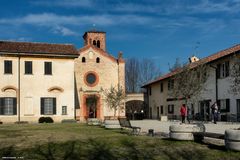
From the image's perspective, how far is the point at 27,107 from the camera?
39906 millimetres

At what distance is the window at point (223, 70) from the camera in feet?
109

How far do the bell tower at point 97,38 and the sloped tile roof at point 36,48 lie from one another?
539 inches

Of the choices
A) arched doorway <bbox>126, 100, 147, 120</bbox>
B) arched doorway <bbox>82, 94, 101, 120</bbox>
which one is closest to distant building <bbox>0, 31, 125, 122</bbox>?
arched doorway <bbox>82, 94, 101, 120</bbox>

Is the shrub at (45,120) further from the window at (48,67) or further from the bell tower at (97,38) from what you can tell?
the bell tower at (97,38)

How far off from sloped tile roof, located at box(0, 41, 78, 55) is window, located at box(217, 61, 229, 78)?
1464 centimetres

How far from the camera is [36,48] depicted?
41.2 meters

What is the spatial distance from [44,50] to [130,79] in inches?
1425

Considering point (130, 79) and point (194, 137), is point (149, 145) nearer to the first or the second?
point (194, 137)

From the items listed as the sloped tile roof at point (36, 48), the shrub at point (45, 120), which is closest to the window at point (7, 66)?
the sloped tile roof at point (36, 48)

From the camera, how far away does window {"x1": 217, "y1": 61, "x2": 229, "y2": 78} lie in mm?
33188

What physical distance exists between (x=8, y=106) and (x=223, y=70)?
2034 cm

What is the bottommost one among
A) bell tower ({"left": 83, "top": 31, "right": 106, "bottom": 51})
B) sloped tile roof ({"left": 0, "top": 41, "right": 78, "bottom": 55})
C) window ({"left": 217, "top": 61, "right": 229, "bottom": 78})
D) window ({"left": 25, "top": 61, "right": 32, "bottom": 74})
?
window ({"left": 217, "top": 61, "right": 229, "bottom": 78})

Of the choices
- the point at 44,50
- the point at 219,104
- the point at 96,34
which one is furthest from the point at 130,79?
the point at 219,104

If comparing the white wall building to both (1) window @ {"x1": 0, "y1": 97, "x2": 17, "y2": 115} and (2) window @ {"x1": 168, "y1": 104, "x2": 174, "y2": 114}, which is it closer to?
(1) window @ {"x1": 0, "y1": 97, "x2": 17, "y2": 115}
